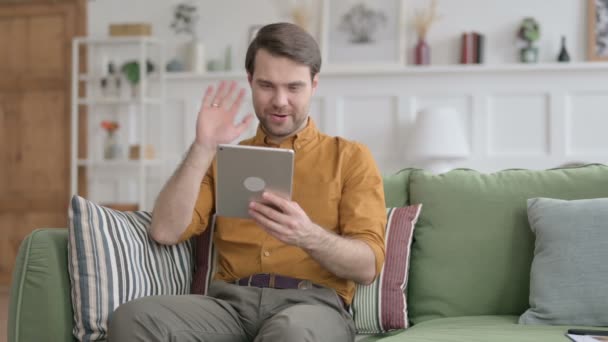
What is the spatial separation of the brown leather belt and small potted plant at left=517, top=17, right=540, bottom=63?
11.6 feet

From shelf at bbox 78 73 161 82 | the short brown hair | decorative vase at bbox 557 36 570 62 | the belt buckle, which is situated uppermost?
decorative vase at bbox 557 36 570 62

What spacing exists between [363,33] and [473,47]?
2.47 feet

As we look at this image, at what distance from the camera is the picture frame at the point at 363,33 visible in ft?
17.7

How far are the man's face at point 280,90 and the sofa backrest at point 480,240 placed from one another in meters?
0.49

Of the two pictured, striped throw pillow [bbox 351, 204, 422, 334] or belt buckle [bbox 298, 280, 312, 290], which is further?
striped throw pillow [bbox 351, 204, 422, 334]

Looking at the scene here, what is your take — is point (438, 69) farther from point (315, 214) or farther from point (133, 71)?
point (315, 214)

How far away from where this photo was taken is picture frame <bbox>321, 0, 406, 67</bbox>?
5398 mm

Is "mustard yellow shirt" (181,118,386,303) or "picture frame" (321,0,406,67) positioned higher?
"picture frame" (321,0,406,67)

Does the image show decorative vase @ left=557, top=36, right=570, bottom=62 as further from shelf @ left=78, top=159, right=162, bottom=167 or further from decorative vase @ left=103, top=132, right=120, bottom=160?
decorative vase @ left=103, top=132, right=120, bottom=160

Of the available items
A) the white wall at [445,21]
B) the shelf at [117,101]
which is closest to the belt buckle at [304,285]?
the white wall at [445,21]

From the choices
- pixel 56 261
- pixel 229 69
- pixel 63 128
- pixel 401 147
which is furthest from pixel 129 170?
pixel 56 261

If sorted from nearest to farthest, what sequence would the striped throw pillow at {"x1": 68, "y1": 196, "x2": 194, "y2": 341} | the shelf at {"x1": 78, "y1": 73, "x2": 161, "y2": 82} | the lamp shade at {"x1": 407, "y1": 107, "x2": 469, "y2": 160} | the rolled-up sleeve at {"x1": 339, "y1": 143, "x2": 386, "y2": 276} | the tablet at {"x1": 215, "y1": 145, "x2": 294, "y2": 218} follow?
1. the tablet at {"x1": 215, "y1": 145, "x2": 294, "y2": 218}
2. the striped throw pillow at {"x1": 68, "y1": 196, "x2": 194, "y2": 341}
3. the rolled-up sleeve at {"x1": 339, "y1": 143, "x2": 386, "y2": 276}
4. the lamp shade at {"x1": 407, "y1": 107, "x2": 469, "y2": 160}
5. the shelf at {"x1": 78, "y1": 73, "x2": 161, "y2": 82}

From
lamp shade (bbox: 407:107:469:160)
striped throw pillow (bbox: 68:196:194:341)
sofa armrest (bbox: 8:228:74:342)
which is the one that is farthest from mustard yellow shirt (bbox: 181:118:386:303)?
lamp shade (bbox: 407:107:469:160)

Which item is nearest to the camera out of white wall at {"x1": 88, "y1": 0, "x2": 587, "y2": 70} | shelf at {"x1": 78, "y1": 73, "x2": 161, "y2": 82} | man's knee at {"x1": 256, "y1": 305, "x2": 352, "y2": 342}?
man's knee at {"x1": 256, "y1": 305, "x2": 352, "y2": 342}
